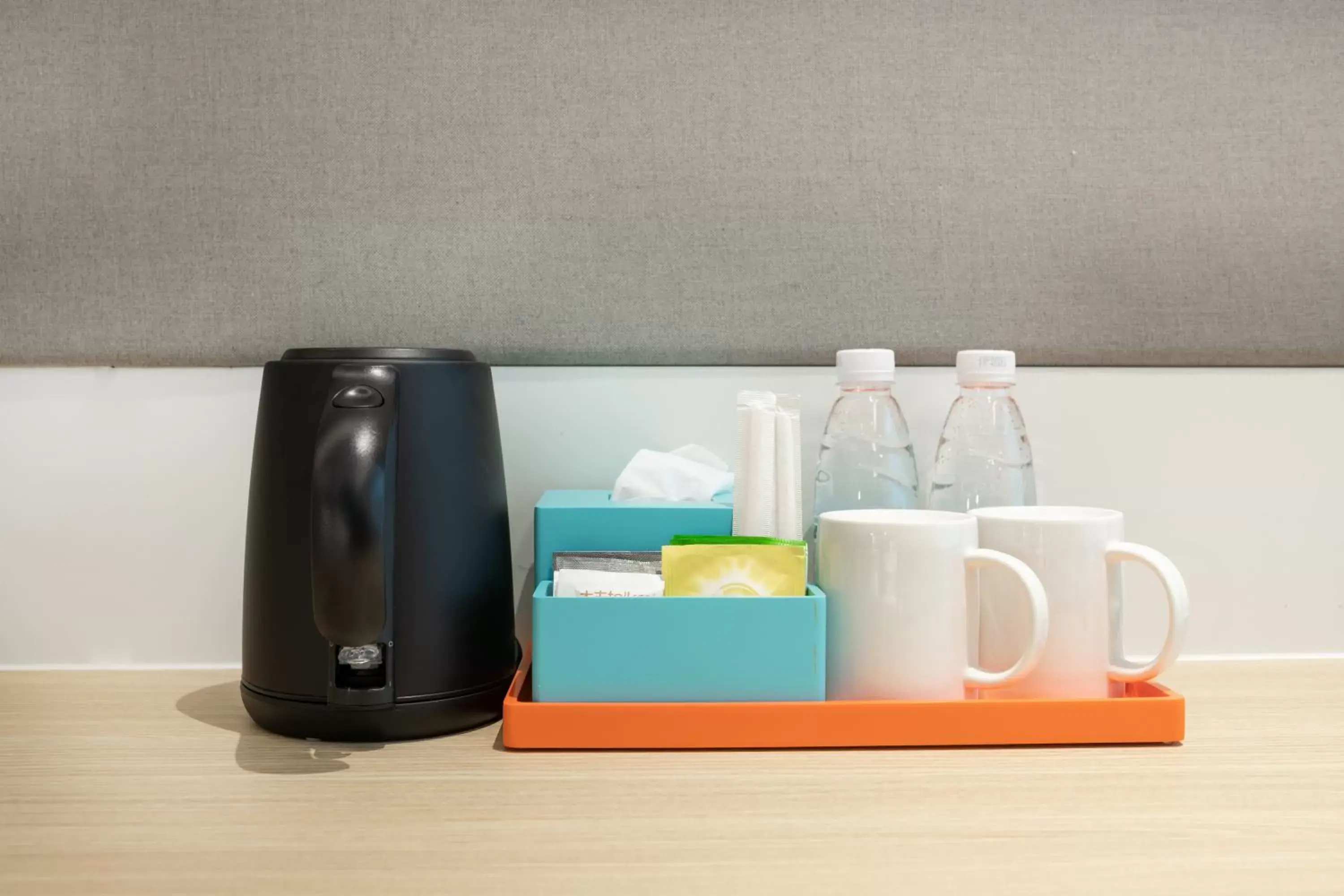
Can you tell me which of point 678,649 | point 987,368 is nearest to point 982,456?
point 987,368

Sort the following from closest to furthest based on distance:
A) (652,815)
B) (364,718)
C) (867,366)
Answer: (652,815) → (364,718) → (867,366)

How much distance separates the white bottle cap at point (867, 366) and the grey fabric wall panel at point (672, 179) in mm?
101

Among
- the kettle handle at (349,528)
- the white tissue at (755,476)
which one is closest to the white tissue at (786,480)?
the white tissue at (755,476)

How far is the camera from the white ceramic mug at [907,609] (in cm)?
63

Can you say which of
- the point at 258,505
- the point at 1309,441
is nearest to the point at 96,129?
the point at 258,505

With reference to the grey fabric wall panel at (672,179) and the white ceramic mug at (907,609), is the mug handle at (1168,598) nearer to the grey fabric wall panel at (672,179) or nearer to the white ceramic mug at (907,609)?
the white ceramic mug at (907,609)

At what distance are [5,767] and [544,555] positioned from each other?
1.09 feet

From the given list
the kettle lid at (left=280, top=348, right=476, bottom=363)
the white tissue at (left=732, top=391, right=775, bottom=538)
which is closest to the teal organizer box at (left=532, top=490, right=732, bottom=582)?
the white tissue at (left=732, top=391, right=775, bottom=538)

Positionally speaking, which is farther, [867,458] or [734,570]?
[867,458]

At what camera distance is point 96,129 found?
827mm

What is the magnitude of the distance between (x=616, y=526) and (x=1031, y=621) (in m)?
0.27

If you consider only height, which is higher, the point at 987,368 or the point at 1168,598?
the point at 987,368

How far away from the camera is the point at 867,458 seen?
785mm

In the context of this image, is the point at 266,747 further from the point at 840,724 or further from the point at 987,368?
the point at 987,368
